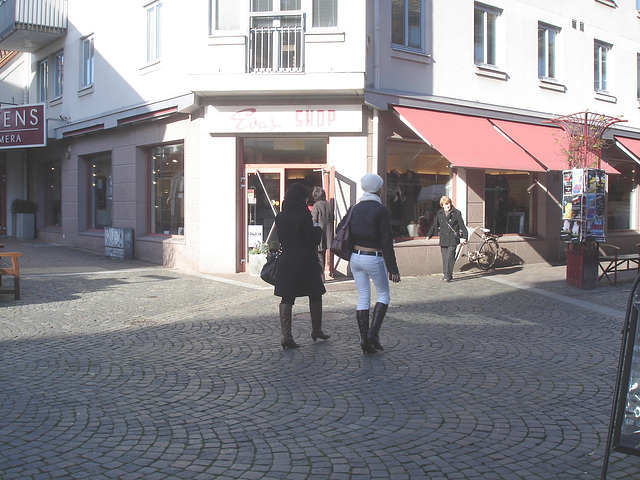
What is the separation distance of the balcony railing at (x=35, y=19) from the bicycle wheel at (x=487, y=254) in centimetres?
1398

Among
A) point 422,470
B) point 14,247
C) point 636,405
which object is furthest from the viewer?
point 14,247

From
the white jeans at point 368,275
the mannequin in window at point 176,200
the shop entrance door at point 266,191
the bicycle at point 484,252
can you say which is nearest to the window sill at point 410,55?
the shop entrance door at point 266,191

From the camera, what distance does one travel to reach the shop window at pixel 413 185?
1346 cm

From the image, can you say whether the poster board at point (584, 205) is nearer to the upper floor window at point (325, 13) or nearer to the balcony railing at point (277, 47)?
the upper floor window at point (325, 13)

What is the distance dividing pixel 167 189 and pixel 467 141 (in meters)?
7.15

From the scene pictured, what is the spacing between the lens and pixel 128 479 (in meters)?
3.44

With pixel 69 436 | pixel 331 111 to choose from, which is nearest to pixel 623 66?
pixel 331 111

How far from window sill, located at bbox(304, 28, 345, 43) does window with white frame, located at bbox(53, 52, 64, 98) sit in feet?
34.7

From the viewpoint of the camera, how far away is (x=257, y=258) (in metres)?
12.2

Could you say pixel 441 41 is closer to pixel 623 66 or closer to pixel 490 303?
pixel 490 303

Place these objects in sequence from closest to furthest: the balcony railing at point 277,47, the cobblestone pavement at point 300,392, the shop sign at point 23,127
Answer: the cobblestone pavement at point 300,392 → the balcony railing at point 277,47 → the shop sign at point 23,127

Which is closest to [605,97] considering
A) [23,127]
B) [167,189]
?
[167,189]

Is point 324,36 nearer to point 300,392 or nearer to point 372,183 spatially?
point 372,183

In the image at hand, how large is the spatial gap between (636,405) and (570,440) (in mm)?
957
